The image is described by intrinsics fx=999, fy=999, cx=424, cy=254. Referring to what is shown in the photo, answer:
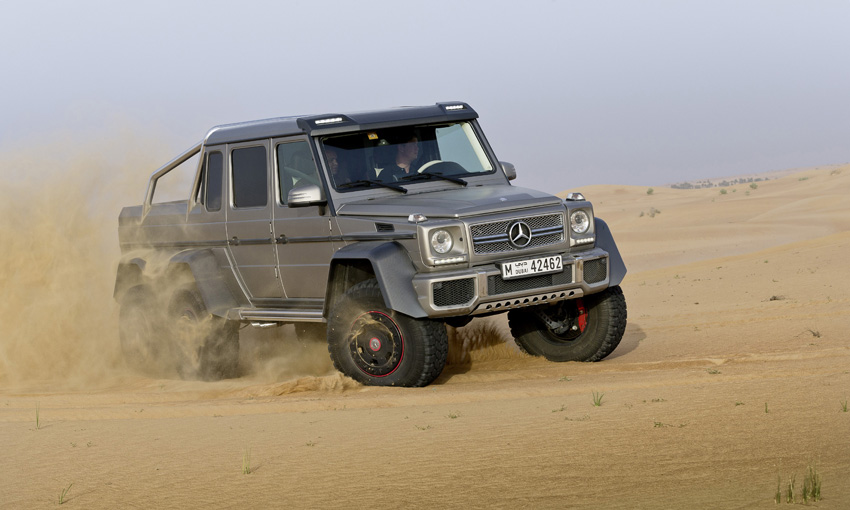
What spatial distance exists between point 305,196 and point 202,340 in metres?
2.28

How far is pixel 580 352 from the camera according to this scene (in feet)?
29.4

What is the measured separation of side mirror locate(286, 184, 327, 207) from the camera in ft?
27.0

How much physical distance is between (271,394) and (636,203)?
165 feet

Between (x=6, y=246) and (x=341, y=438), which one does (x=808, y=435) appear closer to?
(x=341, y=438)

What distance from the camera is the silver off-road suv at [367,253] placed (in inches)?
303

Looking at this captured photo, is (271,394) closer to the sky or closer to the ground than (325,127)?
closer to the ground

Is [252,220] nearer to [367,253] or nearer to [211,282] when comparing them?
[211,282]

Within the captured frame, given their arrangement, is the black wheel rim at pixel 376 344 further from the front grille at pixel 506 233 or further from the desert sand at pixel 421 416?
the front grille at pixel 506 233

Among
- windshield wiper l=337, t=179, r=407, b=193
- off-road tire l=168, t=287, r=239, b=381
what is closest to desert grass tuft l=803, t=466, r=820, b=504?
windshield wiper l=337, t=179, r=407, b=193

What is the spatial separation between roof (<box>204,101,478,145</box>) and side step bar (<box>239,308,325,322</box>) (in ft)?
5.14

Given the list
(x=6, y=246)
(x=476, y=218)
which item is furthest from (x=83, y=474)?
(x=6, y=246)

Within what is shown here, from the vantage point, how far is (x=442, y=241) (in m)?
7.61

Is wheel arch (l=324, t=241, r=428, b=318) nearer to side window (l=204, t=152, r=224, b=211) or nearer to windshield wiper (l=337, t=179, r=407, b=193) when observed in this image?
windshield wiper (l=337, t=179, r=407, b=193)

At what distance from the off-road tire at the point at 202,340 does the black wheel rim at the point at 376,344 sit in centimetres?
212
